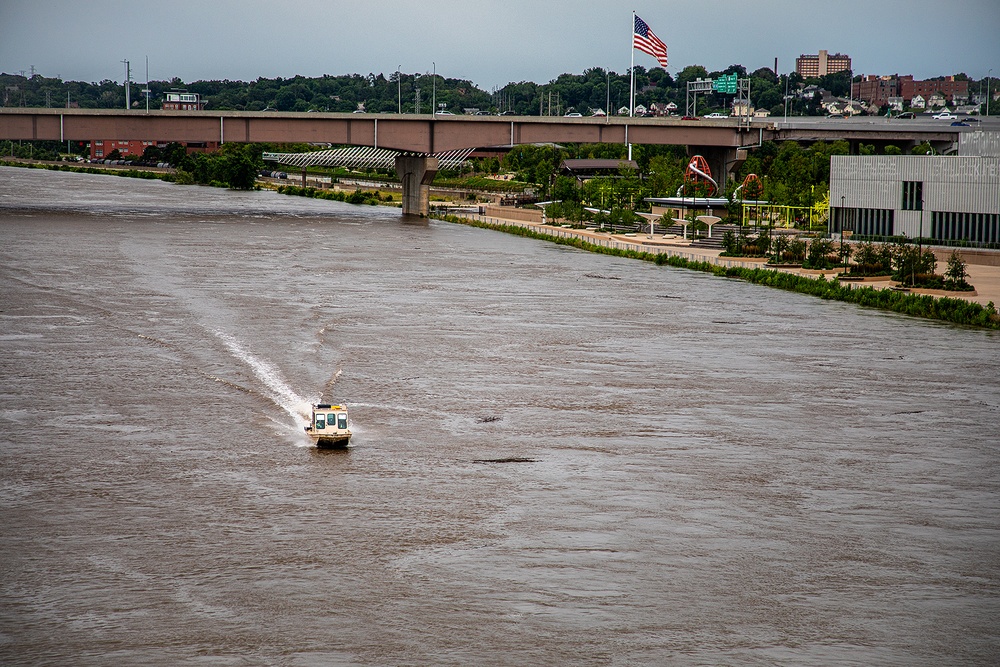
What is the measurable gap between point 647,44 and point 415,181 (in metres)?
23.2

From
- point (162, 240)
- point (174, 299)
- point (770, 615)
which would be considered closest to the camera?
point (770, 615)

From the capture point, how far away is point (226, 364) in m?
34.6

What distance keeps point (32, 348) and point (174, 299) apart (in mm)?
11366

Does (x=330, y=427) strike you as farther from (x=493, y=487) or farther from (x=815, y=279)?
(x=815, y=279)

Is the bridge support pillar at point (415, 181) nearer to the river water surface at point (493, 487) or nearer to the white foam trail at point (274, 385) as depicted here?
the river water surface at point (493, 487)

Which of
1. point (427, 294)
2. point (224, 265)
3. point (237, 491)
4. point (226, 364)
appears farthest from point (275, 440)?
point (224, 265)

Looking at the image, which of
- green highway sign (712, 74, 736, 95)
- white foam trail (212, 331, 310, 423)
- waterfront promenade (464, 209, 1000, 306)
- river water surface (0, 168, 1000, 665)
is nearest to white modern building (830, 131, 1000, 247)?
waterfront promenade (464, 209, 1000, 306)

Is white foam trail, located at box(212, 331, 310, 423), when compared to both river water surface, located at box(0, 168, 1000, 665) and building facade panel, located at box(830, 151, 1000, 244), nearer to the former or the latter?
river water surface, located at box(0, 168, 1000, 665)

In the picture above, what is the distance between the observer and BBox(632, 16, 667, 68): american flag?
93.9m

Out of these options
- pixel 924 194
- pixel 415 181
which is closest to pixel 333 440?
Answer: pixel 924 194

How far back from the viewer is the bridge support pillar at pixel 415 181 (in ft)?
340

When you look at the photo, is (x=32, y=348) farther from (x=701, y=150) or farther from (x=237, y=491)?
(x=701, y=150)

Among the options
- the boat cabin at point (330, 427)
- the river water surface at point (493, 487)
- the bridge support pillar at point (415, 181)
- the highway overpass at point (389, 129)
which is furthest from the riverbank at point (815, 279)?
the boat cabin at point (330, 427)

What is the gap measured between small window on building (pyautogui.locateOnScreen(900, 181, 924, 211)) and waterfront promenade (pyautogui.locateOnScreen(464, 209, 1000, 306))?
4533 mm
